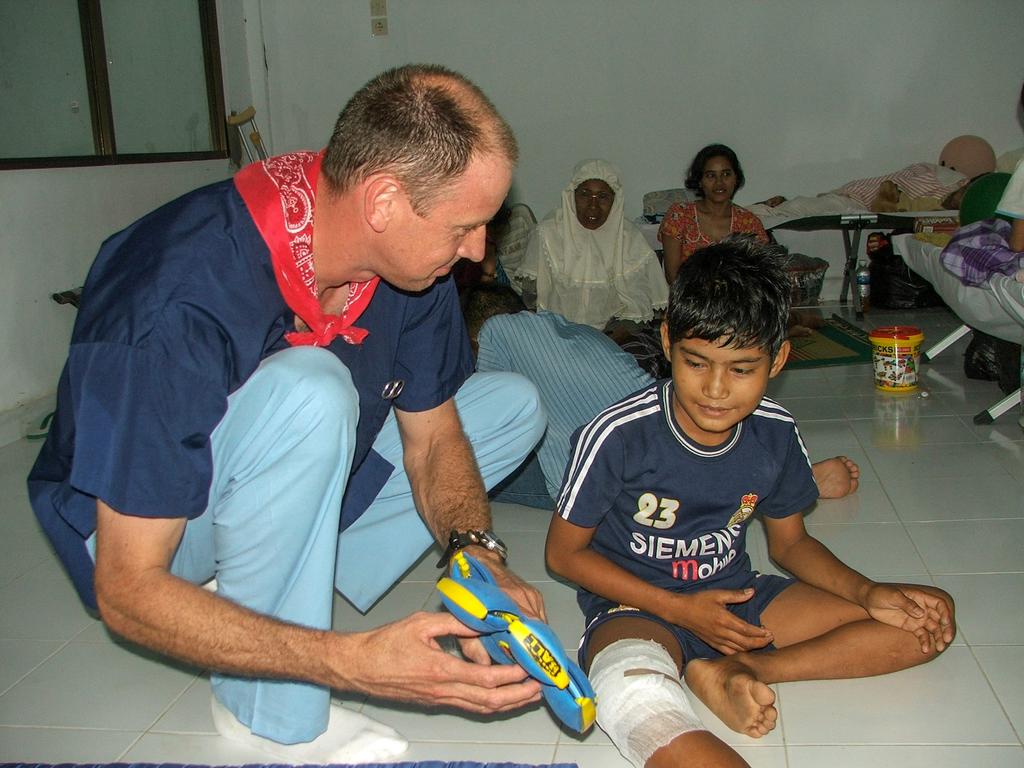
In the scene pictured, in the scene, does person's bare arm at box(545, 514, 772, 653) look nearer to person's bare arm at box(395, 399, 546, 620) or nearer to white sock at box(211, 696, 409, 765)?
person's bare arm at box(395, 399, 546, 620)

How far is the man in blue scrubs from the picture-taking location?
1.16 m

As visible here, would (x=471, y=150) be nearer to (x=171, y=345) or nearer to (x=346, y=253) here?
(x=346, y=253)

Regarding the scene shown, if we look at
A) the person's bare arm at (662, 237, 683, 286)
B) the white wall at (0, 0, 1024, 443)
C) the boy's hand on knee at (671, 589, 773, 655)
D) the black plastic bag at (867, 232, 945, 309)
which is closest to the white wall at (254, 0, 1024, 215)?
the white wall at (0, 0, 1024, 443)

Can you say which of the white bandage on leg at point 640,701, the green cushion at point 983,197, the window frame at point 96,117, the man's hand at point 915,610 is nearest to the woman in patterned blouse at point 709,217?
the green cushion at point 983,197

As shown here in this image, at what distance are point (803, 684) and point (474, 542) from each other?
0.66 metres

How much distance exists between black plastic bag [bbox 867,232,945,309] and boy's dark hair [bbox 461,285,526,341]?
335 cm

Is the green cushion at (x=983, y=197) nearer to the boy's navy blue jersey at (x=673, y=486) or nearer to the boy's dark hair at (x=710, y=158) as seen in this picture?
the boy's dark hair at (x=710, y=158)

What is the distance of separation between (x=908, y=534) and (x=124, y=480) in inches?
72.6

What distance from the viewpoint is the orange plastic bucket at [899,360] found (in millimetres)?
3670

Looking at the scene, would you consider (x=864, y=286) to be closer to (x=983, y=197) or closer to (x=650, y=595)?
(x=983, y=197)

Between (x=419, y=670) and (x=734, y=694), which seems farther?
(x=734, y=694)

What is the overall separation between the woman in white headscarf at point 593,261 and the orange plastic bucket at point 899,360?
1.20 m

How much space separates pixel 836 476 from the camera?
8.40 feet

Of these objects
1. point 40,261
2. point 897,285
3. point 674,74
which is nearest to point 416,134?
point 40,261
